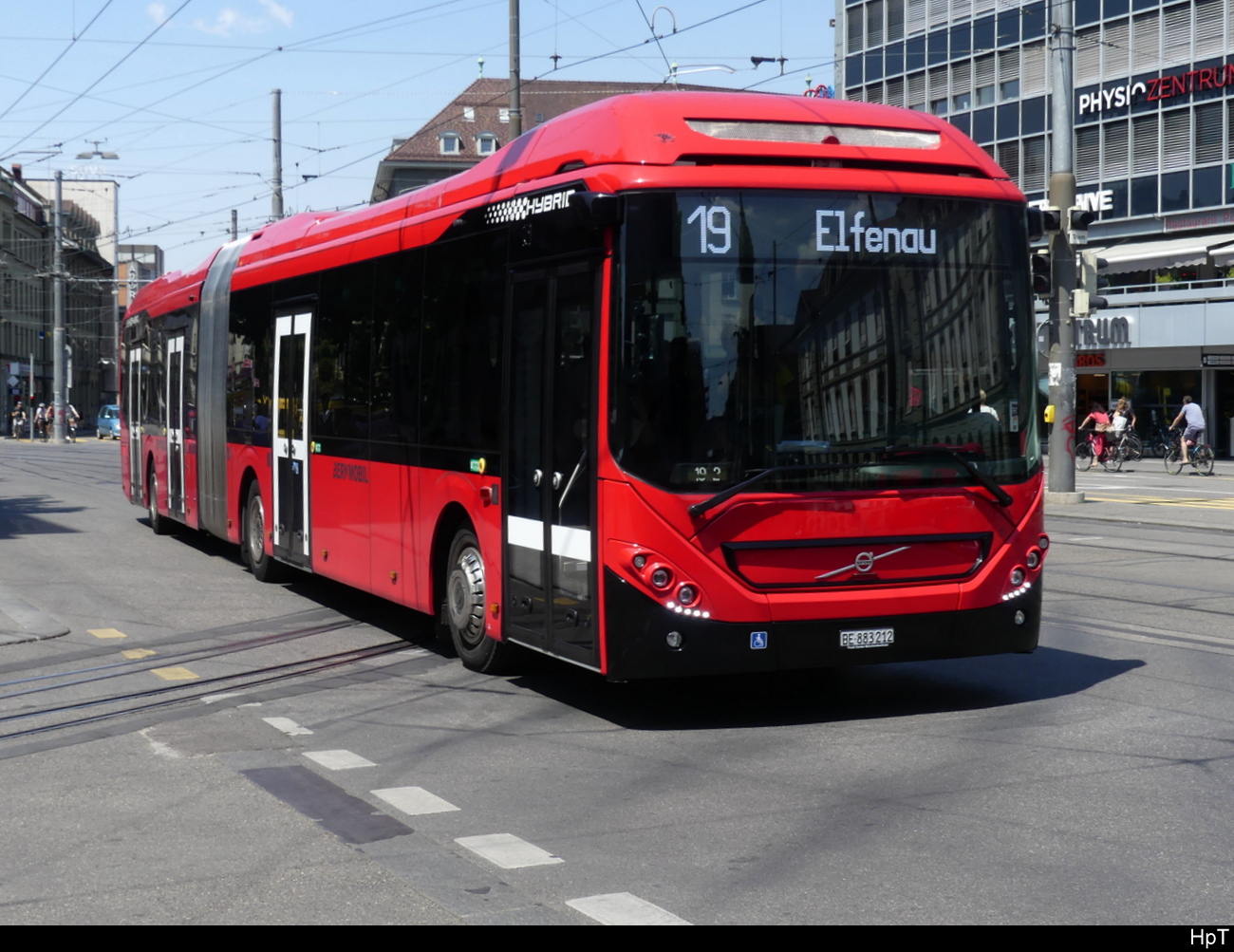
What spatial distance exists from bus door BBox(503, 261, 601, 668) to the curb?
3836 mm

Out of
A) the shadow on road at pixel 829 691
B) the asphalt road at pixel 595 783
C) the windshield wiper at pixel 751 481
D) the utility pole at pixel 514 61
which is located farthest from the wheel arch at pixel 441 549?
the utility pole at pixel 514 61

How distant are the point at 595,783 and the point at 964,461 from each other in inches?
102

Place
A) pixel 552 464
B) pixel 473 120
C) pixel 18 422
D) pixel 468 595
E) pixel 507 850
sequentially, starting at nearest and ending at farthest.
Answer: pixel 507 850, pixel 552 464, pixel 468 595, pixel 18 422, pixel 473 120

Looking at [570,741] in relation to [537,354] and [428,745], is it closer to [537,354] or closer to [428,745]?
[428,745]

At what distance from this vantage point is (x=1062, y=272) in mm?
24391

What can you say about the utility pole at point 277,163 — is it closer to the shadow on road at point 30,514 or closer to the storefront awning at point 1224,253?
the shadow on road at point 30,514

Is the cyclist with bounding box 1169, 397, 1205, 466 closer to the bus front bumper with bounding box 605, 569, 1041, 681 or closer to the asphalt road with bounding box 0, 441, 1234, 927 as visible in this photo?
the asphalt road with bounding box 0, 441, 1234, 927

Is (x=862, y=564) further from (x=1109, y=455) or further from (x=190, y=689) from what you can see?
(x=1109, y=455)

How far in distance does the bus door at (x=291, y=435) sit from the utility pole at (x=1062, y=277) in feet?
47.4

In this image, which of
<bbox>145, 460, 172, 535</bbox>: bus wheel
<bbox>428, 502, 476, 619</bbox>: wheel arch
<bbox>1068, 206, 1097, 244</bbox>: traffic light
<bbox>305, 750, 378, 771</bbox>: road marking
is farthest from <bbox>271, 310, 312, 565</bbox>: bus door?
<bbox>1068, 206, 1097, 244</bbox>: traffic light

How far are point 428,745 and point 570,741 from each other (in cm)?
65

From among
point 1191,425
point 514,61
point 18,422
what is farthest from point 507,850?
point 18,422

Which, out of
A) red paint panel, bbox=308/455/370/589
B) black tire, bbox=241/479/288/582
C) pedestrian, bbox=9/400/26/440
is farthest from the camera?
pedestrian, bbox=9/400/26/440

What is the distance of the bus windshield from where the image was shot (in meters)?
7.47
